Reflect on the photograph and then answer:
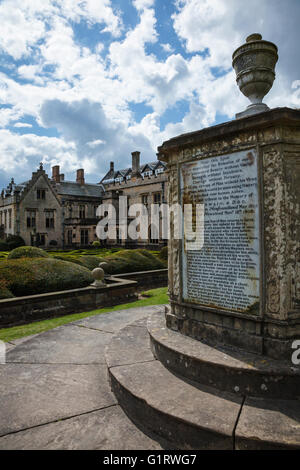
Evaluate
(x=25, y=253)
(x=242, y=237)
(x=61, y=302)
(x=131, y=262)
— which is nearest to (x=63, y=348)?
(x=242, y=237)

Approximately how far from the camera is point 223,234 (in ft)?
11.9

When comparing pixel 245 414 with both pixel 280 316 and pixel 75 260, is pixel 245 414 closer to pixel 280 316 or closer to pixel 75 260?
pixel 280 316

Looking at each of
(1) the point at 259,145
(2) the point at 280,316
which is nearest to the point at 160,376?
(2) the point at 280,316

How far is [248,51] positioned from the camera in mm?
3670

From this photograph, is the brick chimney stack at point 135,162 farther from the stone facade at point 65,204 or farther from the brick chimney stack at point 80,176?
the brick chimney stack at point 80,176

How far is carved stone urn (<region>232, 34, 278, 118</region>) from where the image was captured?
3639 millimetres

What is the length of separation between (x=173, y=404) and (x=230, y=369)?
64 centimetres

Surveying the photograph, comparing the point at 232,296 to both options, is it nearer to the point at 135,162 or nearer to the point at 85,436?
the point at 85,436

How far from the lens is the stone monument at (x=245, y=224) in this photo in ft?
10.3

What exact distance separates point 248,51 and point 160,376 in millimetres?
3956

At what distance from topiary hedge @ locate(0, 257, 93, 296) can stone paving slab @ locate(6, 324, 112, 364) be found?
321cm

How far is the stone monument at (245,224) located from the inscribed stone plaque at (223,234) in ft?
0.04

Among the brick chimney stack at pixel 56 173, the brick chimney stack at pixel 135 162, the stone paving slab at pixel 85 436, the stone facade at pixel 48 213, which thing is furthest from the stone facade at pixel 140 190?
the stone paving slab at pixel 85 436
